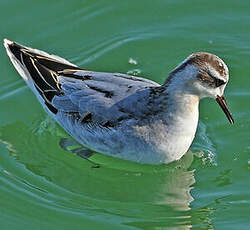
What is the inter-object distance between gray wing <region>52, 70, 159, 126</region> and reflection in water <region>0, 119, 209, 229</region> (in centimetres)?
65

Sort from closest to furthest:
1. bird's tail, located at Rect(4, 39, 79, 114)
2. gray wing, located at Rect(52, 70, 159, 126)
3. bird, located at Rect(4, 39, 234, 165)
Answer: bird, located at Rect(4, 39, 234, 165) < gray wing, located at Rect(52, 70, 159, 126) < bird's tail, located at Rect(4, 39, 79, 114)

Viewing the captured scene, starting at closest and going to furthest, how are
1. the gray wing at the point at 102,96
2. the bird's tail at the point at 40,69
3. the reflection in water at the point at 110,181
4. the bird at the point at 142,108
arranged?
1. the reflection in water at the point at 110,181
2. the bird at the point at 142,108
3. the gray wing at the point at 102,96
4. the bird's tail at the point at 40,69

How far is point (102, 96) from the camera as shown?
969 cm

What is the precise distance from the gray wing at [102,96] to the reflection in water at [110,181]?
65 centimetres

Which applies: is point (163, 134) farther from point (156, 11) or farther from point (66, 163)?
point (156, 11)

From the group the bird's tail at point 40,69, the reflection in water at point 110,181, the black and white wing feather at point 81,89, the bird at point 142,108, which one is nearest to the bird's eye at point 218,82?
the bird at point 142,108

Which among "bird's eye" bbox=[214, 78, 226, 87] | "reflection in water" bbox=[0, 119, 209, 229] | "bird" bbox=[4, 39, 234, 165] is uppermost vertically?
"bird's eye" bbox=[214, 78, 226, 87]

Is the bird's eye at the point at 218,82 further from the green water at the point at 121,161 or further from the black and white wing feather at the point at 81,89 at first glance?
the green water at the point at 121,161

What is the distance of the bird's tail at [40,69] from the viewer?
34.0ft

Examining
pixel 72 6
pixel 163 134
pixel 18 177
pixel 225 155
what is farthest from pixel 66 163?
pixel 72 6

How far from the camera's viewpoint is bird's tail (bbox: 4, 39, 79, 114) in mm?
10375

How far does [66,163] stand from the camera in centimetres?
1004

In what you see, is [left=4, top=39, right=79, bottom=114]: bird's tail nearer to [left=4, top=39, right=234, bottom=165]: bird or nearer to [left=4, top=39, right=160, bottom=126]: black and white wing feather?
[left=4, top=39, right=160, bottom=126]: black and white wing feather

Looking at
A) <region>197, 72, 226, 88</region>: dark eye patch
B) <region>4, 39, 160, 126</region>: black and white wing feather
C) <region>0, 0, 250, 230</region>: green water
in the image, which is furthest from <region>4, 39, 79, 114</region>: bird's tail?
<region>197, 72, 226, 88</region>: dark eye patch
